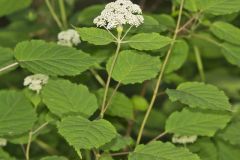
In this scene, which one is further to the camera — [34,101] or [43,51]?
[34,101]

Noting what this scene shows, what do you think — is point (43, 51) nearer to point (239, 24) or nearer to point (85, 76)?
point (85, 76)

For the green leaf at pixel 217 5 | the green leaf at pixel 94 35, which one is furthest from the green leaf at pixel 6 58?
the green leaf at pixel 217 5

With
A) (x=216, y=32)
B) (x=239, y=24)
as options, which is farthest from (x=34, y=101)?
(x=239, y=24)

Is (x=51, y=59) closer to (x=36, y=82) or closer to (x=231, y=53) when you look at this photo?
(x=36, y=82)

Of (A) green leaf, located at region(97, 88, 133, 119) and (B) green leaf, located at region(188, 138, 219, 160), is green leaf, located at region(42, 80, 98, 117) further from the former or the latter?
(B) green leaf, located at region(188, 138, 219, 160)

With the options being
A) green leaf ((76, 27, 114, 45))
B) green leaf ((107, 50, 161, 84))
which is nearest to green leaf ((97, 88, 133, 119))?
green leaf ((107, 50, 161, 84))

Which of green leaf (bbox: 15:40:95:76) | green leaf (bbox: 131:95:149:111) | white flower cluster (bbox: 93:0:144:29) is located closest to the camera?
white flower cluster (bbox: 93:0:144:29)
